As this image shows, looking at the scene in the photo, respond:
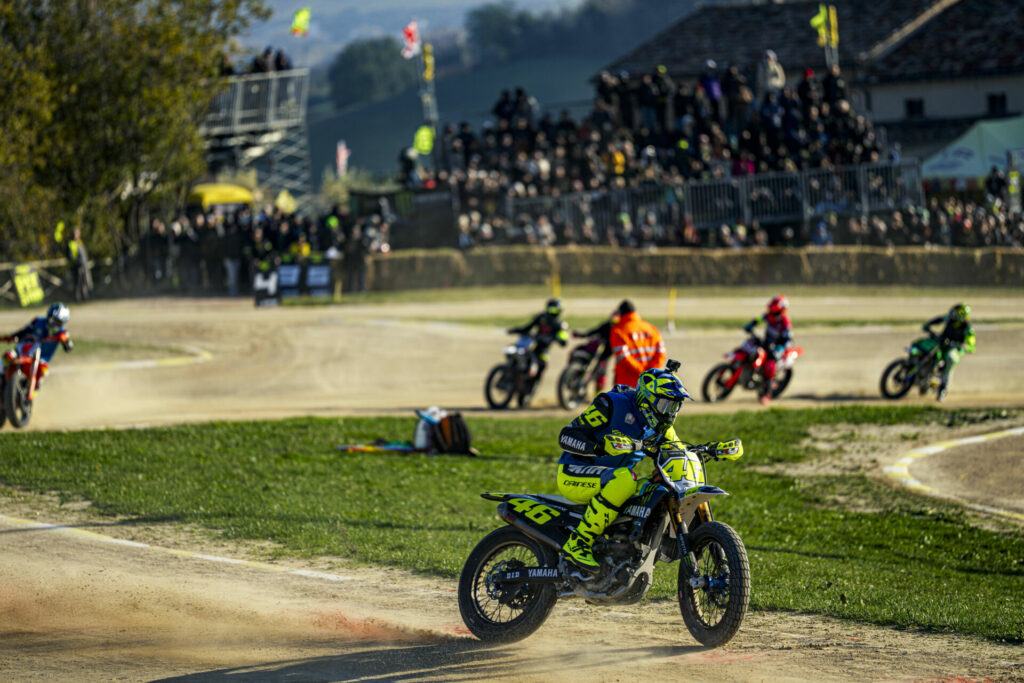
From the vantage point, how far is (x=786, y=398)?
71.3 feet

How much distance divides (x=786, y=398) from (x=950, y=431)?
4.69 metres

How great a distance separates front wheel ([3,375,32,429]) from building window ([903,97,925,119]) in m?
41.6

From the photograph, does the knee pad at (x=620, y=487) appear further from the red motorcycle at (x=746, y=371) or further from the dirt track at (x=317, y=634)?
the red motorcycle at (x=746, y=371)

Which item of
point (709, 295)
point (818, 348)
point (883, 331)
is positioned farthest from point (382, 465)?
point (709, 295)

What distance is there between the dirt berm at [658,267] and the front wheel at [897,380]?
552 inches

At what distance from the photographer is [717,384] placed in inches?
832

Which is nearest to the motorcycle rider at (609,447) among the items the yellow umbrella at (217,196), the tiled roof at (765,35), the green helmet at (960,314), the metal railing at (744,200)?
the green helmet at (960,314)

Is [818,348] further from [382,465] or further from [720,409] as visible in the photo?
[382,465]

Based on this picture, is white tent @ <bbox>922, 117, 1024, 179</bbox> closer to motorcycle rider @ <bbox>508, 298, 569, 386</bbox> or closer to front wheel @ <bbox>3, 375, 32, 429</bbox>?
motorcycle rider @ <bbox>508, 298, 569, 386</bbox>

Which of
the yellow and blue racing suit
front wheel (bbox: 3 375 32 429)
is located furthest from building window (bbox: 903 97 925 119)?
the yellow and blue racing suit

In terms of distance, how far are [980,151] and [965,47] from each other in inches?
434

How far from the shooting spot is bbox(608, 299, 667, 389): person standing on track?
1645 cm

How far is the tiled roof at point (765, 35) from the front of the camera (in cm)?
5231

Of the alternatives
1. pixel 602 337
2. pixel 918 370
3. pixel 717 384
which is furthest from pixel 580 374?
pixel 918 370
